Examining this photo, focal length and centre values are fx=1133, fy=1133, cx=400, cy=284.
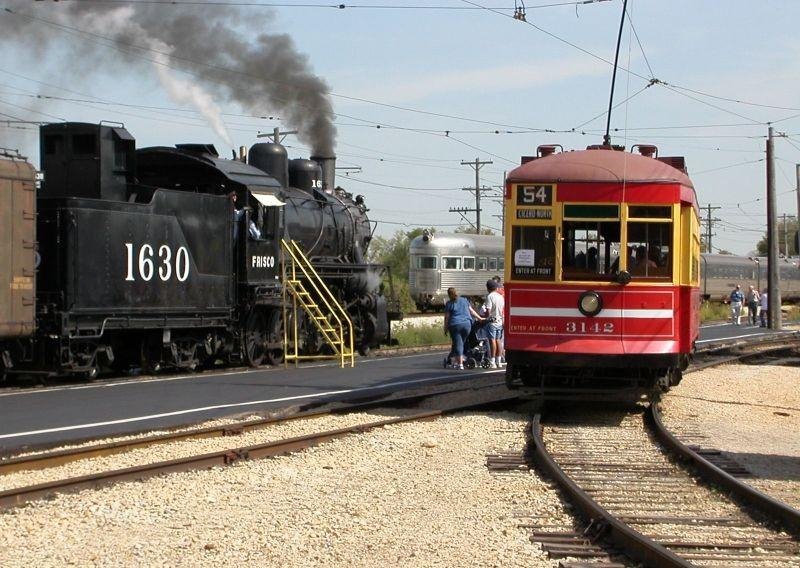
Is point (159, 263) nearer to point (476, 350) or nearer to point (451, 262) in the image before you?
point (476, 350)

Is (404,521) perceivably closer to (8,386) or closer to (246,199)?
(8,386)

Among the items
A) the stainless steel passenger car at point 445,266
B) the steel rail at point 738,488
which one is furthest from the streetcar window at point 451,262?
the steel rail at point 738,488

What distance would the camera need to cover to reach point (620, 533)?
22.6 ft

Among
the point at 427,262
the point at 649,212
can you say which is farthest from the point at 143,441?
the point at 427,262

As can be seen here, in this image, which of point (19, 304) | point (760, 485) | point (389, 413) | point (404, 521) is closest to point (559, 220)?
point (389, 413)

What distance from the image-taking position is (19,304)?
15.3m

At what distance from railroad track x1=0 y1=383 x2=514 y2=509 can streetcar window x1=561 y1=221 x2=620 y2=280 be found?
7.73ft

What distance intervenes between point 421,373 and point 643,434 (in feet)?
26.3

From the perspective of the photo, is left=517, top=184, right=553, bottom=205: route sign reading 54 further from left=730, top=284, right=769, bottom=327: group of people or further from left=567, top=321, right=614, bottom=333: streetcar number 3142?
left=730, top=284, right=769, bottom=327: group of people

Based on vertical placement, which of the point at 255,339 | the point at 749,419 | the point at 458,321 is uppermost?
the point at 458,321

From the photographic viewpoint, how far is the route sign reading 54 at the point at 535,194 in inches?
523

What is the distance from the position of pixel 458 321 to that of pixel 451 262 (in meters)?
29.0

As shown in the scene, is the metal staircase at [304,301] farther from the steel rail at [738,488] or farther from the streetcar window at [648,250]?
the steel rail at [738,488]

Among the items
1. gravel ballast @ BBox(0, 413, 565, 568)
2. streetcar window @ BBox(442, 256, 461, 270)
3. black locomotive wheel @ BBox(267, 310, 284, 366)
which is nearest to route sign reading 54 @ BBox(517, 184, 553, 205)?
gravel ballast @ BBox(0, 413, 565, 568)
